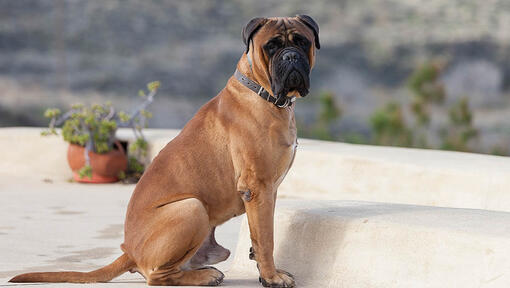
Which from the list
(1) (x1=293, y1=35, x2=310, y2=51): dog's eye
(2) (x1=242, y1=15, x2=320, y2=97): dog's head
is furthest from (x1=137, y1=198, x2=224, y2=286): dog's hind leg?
(1) (x1=293, y1=35, x2=310, y2=51): dog's eye

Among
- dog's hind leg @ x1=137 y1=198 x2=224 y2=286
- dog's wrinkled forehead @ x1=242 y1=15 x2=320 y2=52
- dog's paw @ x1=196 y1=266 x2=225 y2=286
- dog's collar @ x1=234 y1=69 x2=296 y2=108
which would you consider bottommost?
dog's paw @ x1=196 y1=266 x2=225 y2=286

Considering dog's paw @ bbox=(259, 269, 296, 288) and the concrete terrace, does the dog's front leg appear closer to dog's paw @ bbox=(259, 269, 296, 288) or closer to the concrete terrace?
dog's paw @ bbox=(259, 269, 296, 288)

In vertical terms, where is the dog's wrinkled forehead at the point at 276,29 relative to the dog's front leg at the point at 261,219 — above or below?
above

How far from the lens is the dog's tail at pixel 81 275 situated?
4.49 metres

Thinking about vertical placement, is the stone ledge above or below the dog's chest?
below

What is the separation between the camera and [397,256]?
4.54 m

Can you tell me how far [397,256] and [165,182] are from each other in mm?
1386

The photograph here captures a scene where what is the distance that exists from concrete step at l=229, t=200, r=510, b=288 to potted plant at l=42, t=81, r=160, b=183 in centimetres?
565

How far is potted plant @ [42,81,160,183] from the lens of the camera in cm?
1066

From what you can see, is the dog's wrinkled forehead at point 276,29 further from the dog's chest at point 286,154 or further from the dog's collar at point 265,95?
the dog's chest at point 286,154

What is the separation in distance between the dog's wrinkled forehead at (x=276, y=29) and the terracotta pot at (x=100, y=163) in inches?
259

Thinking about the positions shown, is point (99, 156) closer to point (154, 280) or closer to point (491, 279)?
point (154, 280)

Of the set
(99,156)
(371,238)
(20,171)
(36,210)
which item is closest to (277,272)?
(371,238)

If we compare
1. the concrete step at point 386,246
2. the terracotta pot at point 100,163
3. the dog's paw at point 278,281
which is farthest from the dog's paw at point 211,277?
the terracotta pot at point 100,163
